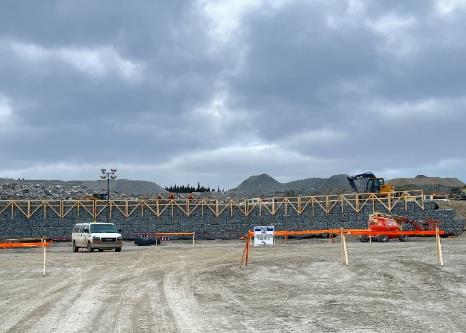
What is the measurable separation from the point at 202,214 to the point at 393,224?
21448 mm

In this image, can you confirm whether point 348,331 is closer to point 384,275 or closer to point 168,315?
point 168,315

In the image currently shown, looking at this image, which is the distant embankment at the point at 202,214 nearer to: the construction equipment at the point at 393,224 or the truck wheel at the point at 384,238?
the construction equipment at the point at 393,224

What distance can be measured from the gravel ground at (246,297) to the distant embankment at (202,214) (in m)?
35.0

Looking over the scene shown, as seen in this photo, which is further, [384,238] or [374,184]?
[374,184]

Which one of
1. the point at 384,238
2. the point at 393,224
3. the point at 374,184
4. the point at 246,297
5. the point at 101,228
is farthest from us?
the point at 374,184

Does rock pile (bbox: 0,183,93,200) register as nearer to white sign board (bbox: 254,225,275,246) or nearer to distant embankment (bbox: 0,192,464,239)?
distant embankment (bbox: 0,192,464,239)

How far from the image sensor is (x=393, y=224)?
160 ft

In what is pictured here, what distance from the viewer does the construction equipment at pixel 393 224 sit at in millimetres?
48469

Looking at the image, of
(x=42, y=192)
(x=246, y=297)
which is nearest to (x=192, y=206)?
(x=42, y=192)

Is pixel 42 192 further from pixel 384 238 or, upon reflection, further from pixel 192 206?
pixel 384 238

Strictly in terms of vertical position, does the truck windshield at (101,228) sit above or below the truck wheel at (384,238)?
above

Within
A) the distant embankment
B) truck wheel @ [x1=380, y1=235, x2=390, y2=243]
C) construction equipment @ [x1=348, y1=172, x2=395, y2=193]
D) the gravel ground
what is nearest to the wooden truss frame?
the distant embankment

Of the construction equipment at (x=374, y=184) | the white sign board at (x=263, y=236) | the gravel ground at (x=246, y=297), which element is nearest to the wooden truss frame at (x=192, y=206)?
the construction equipment at (x=374, y=184)

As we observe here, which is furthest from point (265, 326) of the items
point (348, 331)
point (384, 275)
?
point (384, 275)
